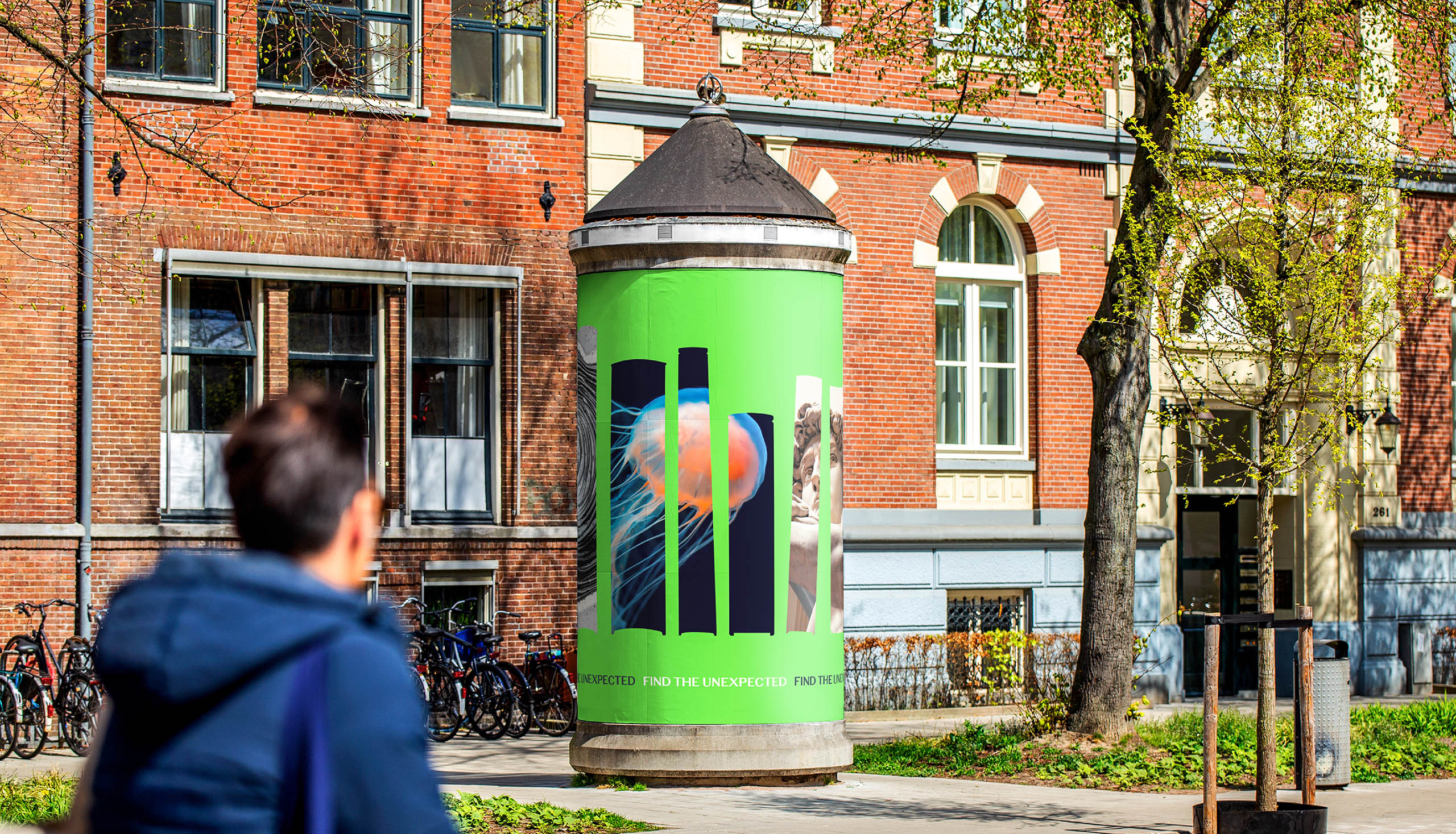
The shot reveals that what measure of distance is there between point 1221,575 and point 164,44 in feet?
46.5

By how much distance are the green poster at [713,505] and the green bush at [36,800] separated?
3376 millimetres

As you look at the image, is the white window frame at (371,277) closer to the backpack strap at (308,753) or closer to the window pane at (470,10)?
the window pane at (470,10)

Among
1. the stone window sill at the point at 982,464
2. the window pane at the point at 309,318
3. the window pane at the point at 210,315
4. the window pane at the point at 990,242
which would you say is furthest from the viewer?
the window pane at the point at 990,242

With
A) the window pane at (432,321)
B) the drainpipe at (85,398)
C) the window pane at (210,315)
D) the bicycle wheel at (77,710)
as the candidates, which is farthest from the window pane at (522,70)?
the bicycle wheel at (77,710)

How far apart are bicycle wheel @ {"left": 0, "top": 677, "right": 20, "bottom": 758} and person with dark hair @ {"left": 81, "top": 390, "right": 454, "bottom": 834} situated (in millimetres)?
13312

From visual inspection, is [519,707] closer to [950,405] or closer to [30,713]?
[30,713]

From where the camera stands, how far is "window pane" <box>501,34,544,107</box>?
18.9 meters

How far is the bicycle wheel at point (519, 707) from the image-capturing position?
55.2 feet

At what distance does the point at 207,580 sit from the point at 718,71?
1776cm

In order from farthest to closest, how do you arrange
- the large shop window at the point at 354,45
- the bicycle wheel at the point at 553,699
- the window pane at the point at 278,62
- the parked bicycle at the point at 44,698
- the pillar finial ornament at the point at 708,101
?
the large shop window at the point at 354,45
the window pane at the point at 278,62
the bicycle wheel at the point at 553,699
the parked bicycle at the point at 44,698
the pillar finial ornament at the point at 708,101

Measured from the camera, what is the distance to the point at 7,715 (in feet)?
47.7

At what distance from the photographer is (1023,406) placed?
829 inches

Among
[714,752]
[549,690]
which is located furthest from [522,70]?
[714,752]

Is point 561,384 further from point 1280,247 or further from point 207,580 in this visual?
point 207,580
